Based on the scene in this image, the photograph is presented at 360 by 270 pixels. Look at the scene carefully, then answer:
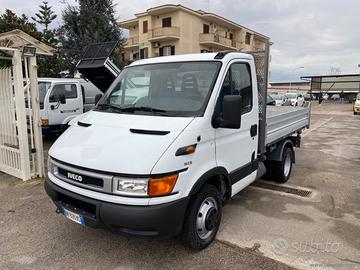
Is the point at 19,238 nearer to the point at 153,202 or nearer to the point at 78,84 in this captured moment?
the point at 153,202

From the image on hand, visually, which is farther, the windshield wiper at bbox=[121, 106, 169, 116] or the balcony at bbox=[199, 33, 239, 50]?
the balcony at bbox=[199, 33, 239, 50]

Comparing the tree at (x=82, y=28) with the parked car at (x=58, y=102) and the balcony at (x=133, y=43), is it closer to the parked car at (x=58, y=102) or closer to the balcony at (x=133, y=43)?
the parked car at (x=58, y=102)

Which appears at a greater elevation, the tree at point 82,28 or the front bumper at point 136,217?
the tree at point 82,28

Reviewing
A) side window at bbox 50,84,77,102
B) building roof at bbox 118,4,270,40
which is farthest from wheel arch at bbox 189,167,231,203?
building roof at bbox 118,4,270,40

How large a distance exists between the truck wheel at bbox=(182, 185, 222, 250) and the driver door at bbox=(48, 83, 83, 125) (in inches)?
278

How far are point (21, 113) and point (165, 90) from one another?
3.39 m

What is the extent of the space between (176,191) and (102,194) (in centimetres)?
69

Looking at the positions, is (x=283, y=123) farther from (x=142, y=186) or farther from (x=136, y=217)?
(x=136, y=217)

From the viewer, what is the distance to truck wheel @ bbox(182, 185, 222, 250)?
315cm

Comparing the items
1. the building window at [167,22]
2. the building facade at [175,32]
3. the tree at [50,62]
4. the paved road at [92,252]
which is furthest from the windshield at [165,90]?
the building window at [167,22]

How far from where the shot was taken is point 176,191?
285cm

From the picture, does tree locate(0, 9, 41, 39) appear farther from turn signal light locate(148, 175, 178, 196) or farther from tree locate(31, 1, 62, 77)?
turn signal light locate(148, 175, 178, 196)

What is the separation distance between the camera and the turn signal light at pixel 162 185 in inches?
107

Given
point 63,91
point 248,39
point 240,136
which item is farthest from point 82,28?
point 248,39
